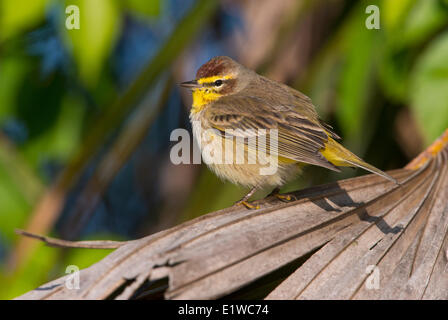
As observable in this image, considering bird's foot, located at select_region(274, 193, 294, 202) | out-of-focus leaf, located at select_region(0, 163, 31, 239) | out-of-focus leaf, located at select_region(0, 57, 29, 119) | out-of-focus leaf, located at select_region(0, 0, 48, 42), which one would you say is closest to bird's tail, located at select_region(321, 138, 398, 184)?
bird's foot, located at select_region(274, 193, 294, 202)

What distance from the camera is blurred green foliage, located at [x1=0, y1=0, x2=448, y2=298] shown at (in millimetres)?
3035

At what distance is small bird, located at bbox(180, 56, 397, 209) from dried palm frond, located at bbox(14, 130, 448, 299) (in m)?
0.42

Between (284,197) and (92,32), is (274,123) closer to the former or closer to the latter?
(284,197)

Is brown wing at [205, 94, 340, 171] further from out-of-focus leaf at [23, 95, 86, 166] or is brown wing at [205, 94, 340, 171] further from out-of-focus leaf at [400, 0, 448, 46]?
out-of-focus leaf at [23, 95, 86, 166]

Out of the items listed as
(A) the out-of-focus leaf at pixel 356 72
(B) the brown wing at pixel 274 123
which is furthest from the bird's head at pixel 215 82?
(A) the out-of-focus leaf at pixel 356 72

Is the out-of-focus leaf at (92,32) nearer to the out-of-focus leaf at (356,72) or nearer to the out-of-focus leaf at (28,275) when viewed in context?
the out-of-focus leaf at (28,275)

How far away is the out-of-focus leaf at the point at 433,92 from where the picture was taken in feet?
10.4

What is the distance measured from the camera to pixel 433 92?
3.20m

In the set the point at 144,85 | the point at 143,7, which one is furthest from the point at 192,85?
the point at 143,7

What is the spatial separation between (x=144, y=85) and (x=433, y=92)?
163 centimetres

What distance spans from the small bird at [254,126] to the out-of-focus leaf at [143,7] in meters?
0.75

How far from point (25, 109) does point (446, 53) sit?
2.83 meters

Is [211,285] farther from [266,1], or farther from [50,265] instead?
[266,1]

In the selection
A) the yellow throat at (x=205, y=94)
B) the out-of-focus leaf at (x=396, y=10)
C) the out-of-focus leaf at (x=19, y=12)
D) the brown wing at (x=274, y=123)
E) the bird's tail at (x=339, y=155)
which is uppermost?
the out-of-focus leaf at (x=19, y=12)
